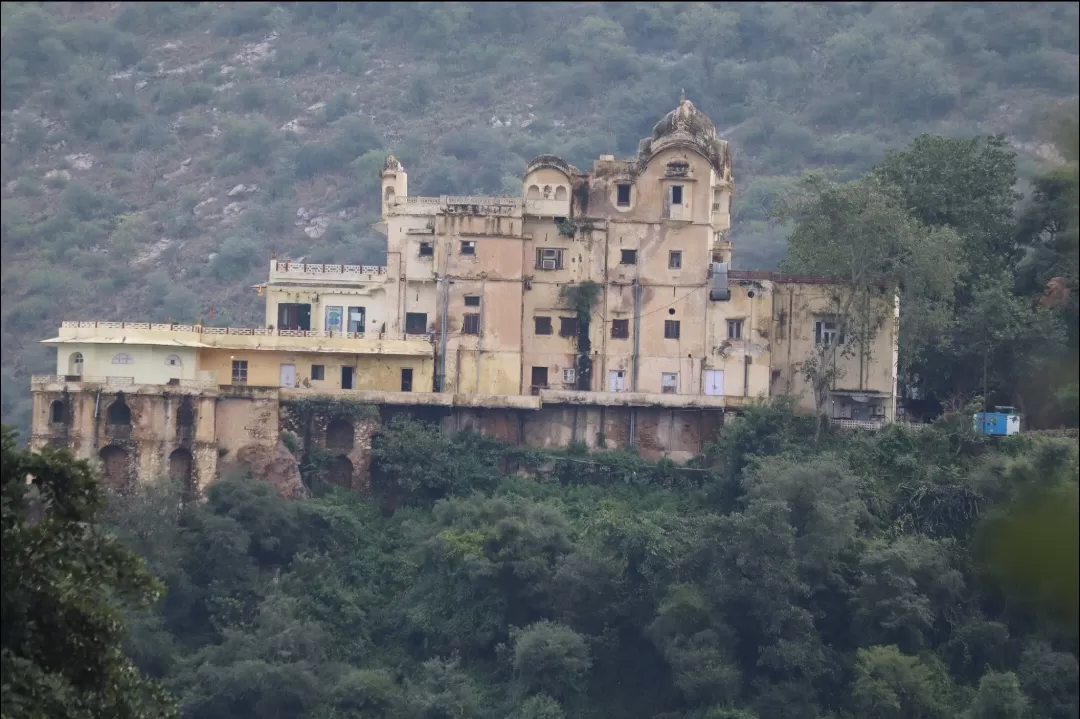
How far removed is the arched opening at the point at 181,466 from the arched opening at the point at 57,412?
2.45 m

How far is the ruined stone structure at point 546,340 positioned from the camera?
52656 millimetres

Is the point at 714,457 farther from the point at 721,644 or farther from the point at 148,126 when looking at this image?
the point at 148,126

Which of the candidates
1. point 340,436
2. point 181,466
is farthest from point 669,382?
point 181,466

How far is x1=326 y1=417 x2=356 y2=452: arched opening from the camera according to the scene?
53.2 m

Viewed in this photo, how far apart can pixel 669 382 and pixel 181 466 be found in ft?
35.8

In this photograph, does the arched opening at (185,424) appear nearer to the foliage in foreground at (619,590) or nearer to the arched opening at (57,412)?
the foliage in foreground at (619,590)

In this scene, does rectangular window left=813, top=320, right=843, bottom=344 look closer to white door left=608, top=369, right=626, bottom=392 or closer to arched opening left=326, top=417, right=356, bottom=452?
white door left=608, top=369, right=626, bottom=392

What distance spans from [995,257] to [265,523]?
702 inches

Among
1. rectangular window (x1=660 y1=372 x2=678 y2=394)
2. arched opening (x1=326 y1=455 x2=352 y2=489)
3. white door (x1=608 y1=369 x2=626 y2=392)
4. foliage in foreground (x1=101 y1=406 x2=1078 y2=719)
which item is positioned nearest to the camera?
foliage in foreground (x1=101 y1=406 x2=1078 y2=719)

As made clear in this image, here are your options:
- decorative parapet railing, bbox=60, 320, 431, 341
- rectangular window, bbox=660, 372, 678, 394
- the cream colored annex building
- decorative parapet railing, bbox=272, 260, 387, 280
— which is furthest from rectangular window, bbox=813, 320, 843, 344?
decorative parapet railing, bbox=272, 260, 387, 280

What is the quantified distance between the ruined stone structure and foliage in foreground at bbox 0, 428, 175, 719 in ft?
77.2

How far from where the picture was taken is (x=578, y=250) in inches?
2137

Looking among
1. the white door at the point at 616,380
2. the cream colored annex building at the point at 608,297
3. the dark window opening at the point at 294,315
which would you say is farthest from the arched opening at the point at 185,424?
the white door at the point at 616,380

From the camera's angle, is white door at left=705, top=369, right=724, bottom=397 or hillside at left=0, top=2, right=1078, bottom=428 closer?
white door at left=705, top=369, right=724, bottom=397
